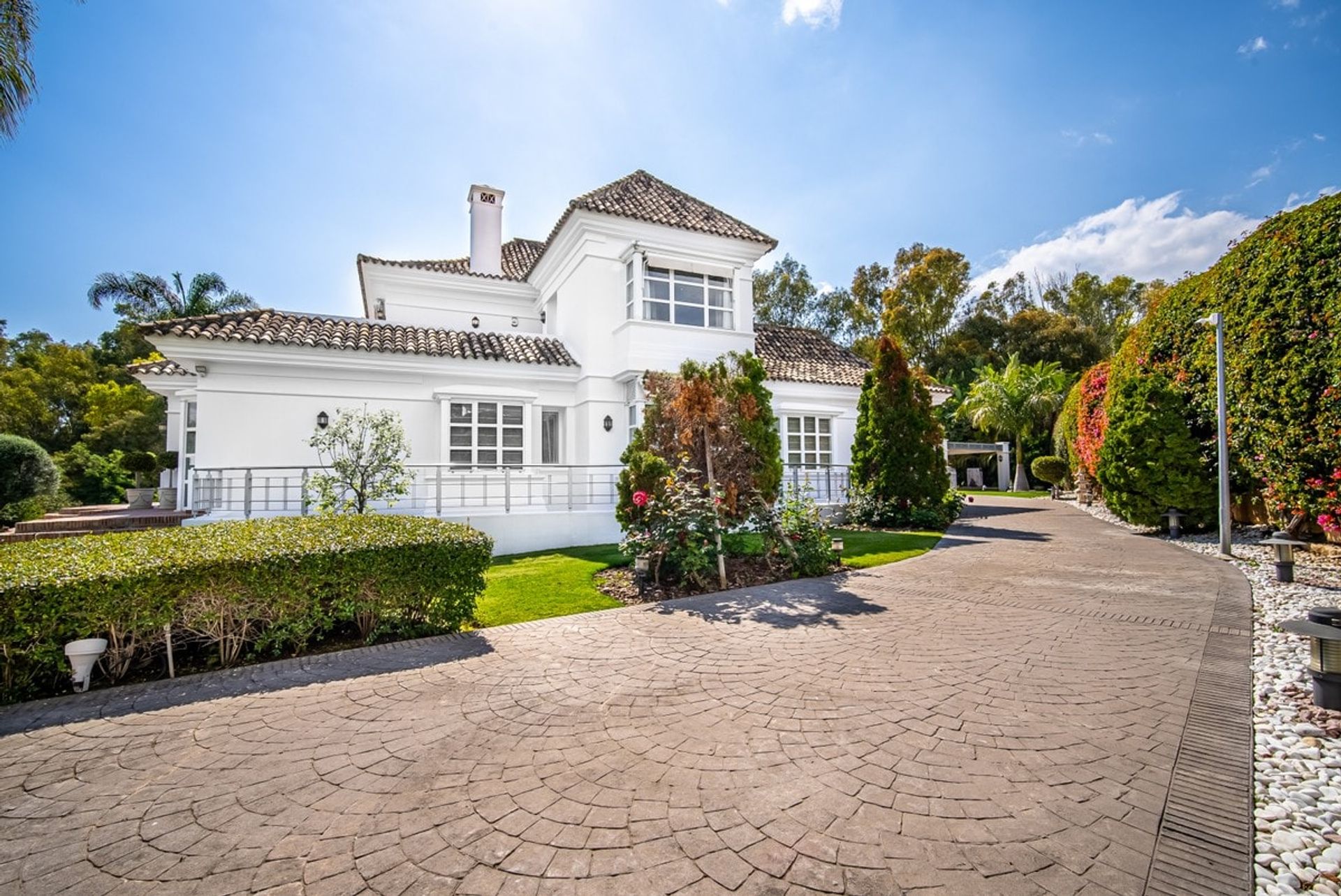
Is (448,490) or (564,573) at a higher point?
(448,490)

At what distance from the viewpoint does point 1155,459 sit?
1297cm

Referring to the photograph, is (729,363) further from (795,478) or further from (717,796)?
(717,796)

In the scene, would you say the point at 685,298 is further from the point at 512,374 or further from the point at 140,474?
the point at 140,474

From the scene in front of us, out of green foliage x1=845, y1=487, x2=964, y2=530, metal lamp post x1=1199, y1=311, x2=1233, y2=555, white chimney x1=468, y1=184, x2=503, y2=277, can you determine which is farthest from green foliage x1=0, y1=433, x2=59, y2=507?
metal lamp post x1=1199, y1=311, x2=1233, y2=555

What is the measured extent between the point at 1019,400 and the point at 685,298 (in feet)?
85.7

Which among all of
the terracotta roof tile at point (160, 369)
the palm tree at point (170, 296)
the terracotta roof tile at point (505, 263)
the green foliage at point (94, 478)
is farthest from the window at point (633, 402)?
the palm tree at point (170, 296)

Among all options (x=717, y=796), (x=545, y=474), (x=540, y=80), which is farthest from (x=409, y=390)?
(x=717, y=796)

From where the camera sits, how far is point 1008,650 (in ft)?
18.4

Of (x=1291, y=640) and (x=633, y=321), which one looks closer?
(x=1291, y=640)

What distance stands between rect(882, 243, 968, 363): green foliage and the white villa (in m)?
24.9

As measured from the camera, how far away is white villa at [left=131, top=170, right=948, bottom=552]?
12367mm

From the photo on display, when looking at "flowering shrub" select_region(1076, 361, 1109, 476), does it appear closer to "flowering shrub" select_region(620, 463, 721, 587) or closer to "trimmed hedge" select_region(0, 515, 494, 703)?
"flowering shrub" select_region(620, 463, 721, 587)

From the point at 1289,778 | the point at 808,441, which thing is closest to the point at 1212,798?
the point at 1289,778

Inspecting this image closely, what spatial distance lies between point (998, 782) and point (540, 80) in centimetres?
1211
